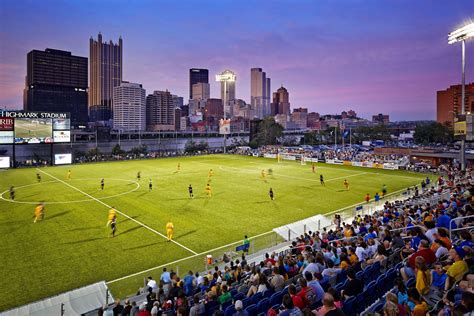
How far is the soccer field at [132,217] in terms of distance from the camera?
17.2 m

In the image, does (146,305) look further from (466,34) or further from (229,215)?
(466,34)

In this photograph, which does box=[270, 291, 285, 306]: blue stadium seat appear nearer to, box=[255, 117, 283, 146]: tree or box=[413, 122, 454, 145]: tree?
box=[255, 117, 283, 146]: tree

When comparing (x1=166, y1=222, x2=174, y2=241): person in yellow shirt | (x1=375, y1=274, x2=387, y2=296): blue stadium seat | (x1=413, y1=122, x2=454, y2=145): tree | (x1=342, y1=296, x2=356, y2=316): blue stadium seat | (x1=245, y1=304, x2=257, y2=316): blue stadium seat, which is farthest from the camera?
(x1=413, y1=122, x2=454, y2=145): tree

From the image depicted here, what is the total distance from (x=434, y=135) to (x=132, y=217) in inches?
4368

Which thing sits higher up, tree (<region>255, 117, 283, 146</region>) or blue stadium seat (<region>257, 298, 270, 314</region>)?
tree (<region>255, 117, 283, 146</region>)

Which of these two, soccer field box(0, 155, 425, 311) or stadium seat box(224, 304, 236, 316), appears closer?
stadium seat box(224, 304, 236, 316)

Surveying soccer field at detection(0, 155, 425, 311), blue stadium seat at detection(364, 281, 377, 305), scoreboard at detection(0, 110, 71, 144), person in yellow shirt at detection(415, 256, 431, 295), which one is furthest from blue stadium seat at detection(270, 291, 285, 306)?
scoreboard at detection(0, 110, 71, 144)

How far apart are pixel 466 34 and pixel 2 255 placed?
40.4m

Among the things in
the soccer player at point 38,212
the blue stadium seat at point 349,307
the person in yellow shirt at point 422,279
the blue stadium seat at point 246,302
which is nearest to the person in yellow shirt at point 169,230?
the soccer player at point 38,212

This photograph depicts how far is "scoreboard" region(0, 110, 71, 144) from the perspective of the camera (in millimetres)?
60356

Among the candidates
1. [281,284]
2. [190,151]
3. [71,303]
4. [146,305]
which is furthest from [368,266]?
[190,151]

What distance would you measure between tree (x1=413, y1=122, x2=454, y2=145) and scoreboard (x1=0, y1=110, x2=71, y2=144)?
108m

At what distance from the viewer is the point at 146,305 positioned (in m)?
10.4

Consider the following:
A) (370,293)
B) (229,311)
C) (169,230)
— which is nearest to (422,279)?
(370,293)
